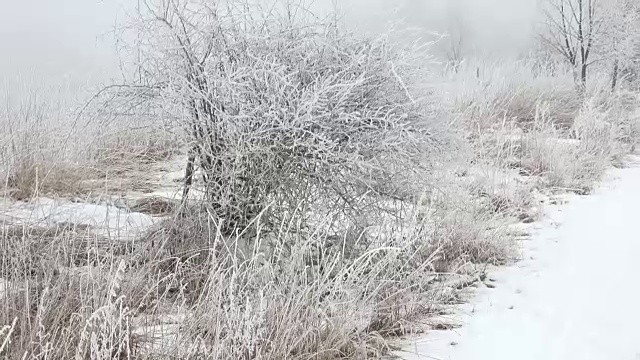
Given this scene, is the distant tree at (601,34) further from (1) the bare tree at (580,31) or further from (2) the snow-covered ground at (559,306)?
(2) the snow-covered ground at (559,306)

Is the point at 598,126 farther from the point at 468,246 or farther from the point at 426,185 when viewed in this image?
the point at 426,185

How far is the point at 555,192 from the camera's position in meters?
5.07

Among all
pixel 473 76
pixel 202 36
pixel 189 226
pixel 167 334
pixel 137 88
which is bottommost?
pixel 167 334

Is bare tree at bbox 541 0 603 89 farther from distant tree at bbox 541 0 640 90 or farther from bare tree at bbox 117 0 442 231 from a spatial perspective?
bare tree at bbox 117 0 442 231

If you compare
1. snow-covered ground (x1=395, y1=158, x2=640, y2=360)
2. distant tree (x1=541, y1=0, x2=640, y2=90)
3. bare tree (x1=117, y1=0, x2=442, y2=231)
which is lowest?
snow-covered ground (x1=395, y1=158, x2=640, y2=360)

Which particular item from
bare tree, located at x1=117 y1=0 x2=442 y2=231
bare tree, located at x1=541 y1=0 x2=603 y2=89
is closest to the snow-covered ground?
bare tree, located at x1=117 y1=0 x2=442 y2=231

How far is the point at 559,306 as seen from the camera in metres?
2.56

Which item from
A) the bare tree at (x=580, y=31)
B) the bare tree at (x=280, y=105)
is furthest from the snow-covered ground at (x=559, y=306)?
the bare tree at (x=580, y=31)

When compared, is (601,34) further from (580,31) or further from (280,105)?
(280,105)

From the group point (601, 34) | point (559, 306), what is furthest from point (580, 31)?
point (559, 306)

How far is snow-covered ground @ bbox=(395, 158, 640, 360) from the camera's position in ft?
7.07

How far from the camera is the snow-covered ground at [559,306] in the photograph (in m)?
2.15

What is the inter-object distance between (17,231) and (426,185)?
6.51 feet

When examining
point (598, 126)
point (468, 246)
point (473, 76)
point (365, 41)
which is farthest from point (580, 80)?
point (365, 41)
